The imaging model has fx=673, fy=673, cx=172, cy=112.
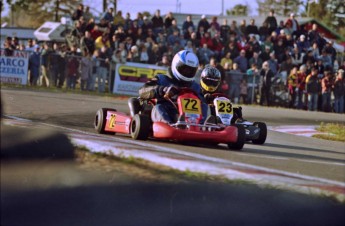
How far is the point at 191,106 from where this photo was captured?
8055 millimetres

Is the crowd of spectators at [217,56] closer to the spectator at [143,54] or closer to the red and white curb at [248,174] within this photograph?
the spectator at [143,54]

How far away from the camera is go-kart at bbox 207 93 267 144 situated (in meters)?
8.73

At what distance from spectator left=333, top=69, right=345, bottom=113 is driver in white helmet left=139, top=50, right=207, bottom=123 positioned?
13656 mm

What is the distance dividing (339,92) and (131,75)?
6650 mm

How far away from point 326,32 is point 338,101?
19.6 metres

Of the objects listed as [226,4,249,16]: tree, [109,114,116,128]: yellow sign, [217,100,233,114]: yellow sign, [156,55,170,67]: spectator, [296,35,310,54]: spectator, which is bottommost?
[109,114,116,128]: yellow sign

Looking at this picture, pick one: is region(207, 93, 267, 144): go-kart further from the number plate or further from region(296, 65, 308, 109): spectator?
region(296, 65, 308, 109): spectator

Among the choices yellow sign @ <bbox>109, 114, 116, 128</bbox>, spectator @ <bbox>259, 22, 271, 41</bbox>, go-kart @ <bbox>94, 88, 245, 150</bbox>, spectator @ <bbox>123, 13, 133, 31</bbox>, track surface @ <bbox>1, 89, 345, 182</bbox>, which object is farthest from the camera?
spectator @ <bbox>259, 22, 271, 41</bbox>

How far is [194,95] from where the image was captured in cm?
820

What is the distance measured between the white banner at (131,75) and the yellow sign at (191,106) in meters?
12.7

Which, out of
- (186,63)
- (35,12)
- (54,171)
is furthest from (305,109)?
(35,12)

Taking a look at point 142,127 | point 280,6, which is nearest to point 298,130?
point 142,127

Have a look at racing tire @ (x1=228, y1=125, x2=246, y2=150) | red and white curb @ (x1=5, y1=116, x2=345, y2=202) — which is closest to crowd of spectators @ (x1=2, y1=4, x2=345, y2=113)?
racing tire @ (x1=228, y1=125, x2=246, y2=150)

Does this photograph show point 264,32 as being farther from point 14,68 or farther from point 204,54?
point 14,68
